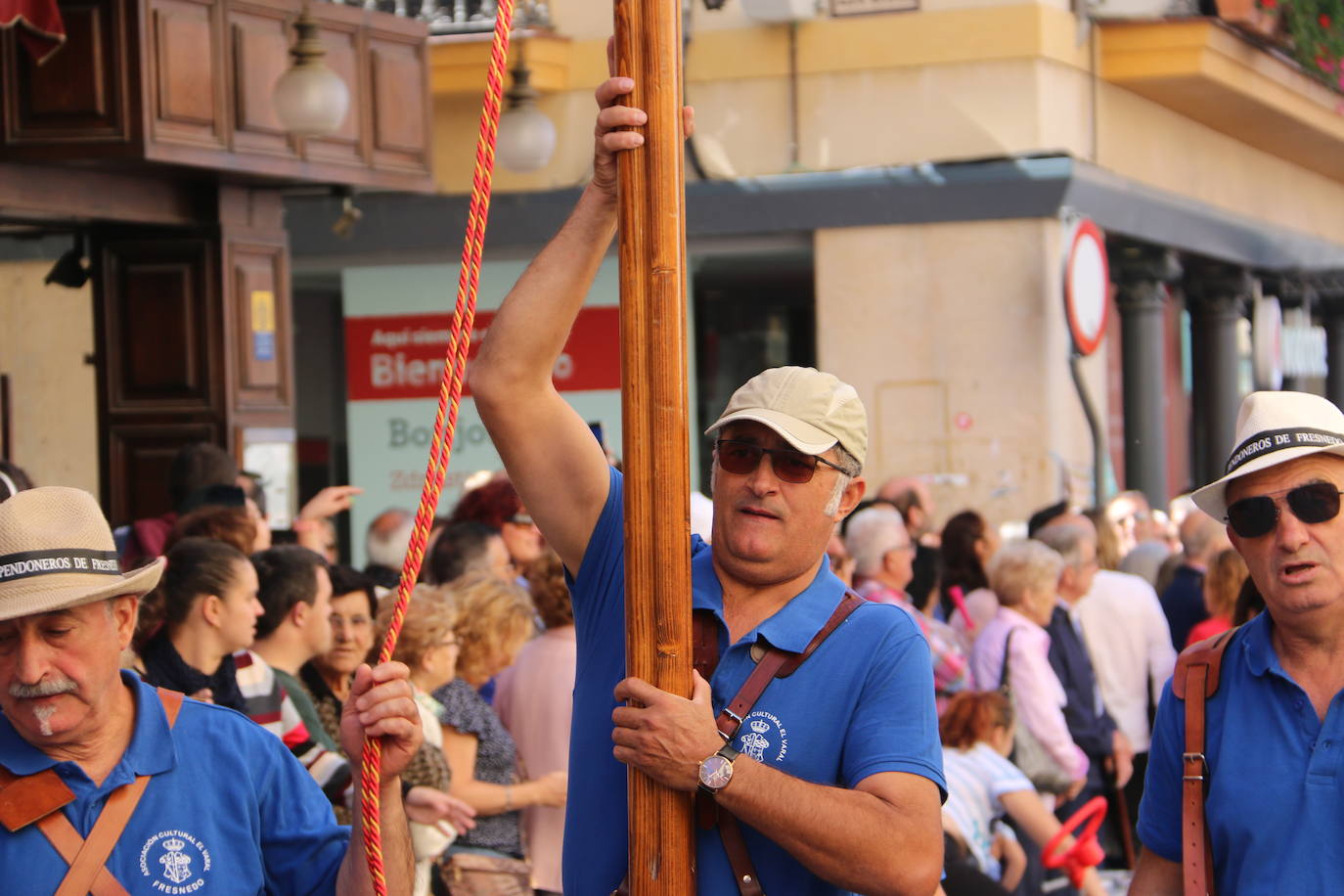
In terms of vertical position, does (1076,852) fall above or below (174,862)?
below

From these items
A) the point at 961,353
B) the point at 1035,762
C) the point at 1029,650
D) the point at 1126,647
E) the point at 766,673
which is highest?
the point at 961,353

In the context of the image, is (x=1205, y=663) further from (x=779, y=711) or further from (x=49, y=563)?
(x=49, y=563)

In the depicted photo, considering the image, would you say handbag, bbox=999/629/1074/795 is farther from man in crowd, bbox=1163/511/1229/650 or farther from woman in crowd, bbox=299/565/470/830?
woman in crowd, bbox=299/565/470/830

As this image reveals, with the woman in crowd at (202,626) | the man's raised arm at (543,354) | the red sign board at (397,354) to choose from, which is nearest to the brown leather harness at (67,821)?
the man's raised arm at (543,354)

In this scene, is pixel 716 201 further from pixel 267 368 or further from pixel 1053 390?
pixel 267 368

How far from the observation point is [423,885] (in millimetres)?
5746

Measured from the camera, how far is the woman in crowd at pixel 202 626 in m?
5.38

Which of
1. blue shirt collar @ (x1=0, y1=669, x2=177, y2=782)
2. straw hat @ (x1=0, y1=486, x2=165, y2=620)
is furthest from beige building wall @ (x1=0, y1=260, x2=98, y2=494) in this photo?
blue shirt collar @ (x1=0, y1=669, x2=177, y2=782)

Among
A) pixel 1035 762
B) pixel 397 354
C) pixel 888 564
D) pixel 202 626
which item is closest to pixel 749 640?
pixel 202 626

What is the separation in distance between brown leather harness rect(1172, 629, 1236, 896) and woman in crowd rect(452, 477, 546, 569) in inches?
202

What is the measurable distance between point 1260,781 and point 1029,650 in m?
4.76

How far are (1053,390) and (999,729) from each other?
8.08 meters

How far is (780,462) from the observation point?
10.7 feet

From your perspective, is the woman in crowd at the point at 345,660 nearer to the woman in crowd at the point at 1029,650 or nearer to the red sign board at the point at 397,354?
the woman in crowd at the point at 1029,650
